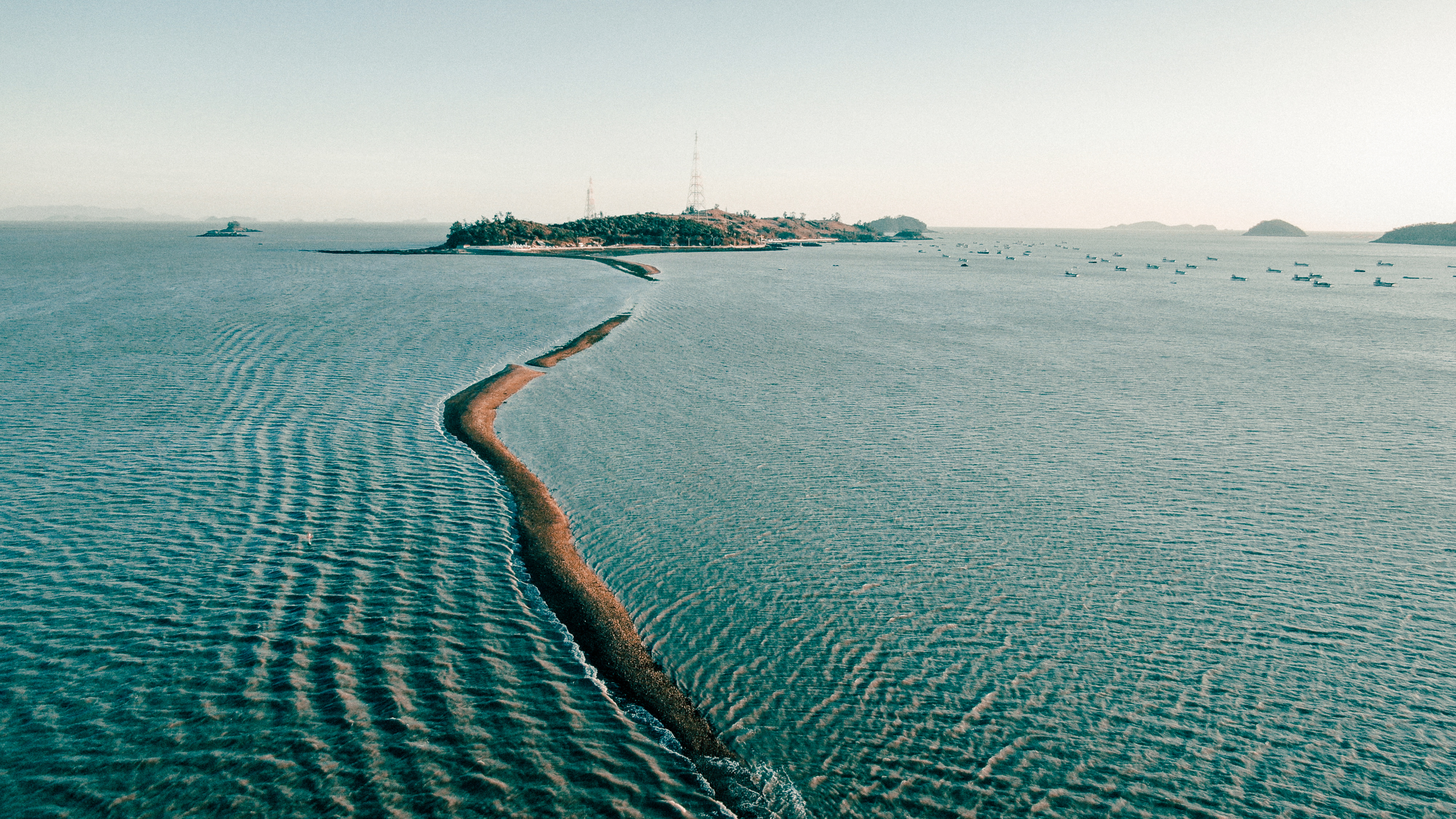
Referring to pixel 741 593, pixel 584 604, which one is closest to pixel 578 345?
pixel 584 604

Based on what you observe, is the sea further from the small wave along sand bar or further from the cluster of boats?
the cluster of boats

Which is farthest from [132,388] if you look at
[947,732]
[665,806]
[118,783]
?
[947,732]

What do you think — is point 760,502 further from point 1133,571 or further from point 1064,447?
point 1064,447

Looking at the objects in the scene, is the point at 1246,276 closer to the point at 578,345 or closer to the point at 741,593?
the point at 578,345

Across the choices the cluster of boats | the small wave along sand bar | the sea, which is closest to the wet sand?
the sea

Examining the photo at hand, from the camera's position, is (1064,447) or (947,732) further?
(1064,447)

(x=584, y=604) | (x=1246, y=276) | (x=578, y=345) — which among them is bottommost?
(x=584, y=604)
